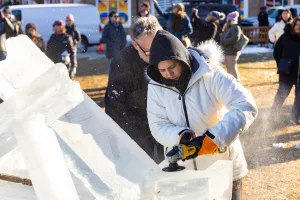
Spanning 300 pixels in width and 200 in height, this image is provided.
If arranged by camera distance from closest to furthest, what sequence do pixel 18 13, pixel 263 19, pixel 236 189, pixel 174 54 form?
pixel 174 54 → pixel 236 189 → pixel 18 13 → pixel 263 19

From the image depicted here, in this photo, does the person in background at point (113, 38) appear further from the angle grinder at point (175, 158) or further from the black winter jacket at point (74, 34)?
the angle grinder at point (175, 158)

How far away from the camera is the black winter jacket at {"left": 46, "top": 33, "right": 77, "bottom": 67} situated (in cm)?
1078

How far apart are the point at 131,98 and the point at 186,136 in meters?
1.30

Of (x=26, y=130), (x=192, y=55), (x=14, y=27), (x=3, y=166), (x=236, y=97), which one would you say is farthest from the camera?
(x=14, y=27)

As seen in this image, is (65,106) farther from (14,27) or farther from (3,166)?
→ (14,27)

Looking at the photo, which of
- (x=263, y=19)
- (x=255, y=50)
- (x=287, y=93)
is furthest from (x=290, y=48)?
(x=263, y=19)

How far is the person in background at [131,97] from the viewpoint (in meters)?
4.04

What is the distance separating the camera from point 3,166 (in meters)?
2.65

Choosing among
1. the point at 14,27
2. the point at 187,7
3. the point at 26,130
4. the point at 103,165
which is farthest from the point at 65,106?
the point at 187,7

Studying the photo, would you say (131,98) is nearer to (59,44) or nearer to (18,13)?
(59,44)

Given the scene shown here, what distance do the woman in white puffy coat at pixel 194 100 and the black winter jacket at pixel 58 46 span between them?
7827 mm

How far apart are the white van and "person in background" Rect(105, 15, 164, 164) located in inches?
575

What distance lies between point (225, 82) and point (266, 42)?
712 inches

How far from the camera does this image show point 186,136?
2.89 m
